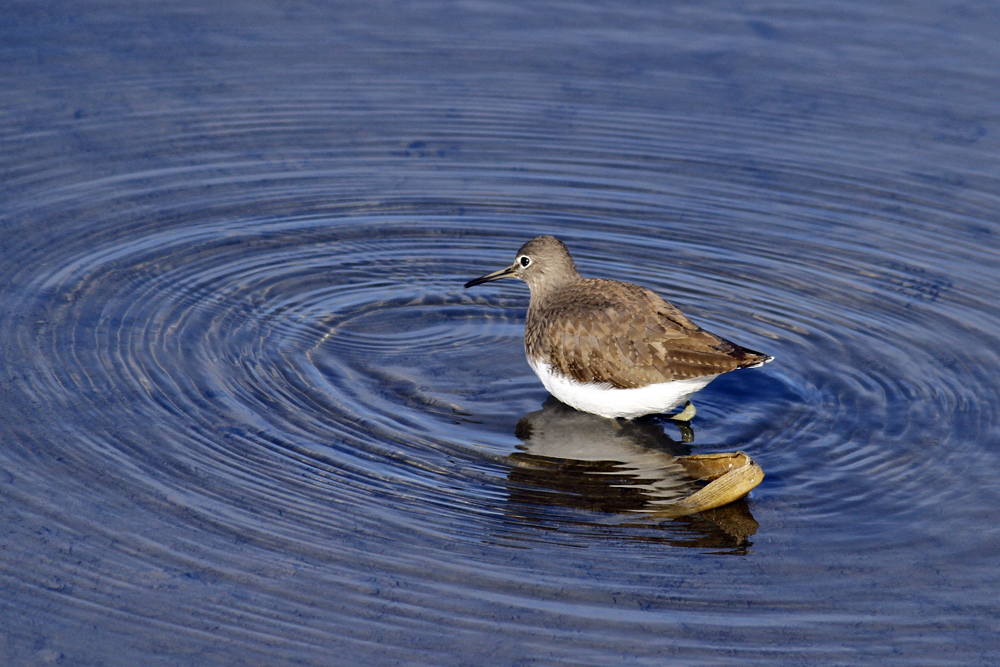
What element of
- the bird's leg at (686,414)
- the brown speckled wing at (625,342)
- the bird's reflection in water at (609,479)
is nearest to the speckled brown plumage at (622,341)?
the brown speckled wing at (625,342)

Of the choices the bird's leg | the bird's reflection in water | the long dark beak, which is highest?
the long dark beak

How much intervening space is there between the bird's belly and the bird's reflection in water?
0.61 ft

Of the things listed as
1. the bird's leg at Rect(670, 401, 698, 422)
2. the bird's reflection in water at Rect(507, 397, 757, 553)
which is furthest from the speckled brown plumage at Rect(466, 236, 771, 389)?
the bird's leg at Rect(670, 401, 698, 422)

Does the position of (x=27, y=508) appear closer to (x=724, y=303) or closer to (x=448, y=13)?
(x=724, y=303)

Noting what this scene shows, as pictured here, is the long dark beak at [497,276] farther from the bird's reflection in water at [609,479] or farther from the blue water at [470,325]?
the bird's reflection in water at [609,479]

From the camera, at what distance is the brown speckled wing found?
377 inches

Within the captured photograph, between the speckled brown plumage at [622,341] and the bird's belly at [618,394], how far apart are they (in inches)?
2.0

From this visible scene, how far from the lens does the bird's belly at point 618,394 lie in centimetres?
962

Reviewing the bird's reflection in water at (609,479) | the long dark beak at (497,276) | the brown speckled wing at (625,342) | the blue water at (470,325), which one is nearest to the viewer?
the blue water at (470,325)

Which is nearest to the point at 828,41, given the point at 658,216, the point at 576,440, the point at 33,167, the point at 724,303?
the point at 658,216

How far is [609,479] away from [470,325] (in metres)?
2.82

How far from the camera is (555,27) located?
16562mm

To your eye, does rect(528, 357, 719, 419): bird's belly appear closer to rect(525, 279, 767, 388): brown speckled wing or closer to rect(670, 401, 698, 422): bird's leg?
rect(525, 279, 767, 388): brown speckled wing

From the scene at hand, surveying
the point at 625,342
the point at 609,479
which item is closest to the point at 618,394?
the point at 625,342
